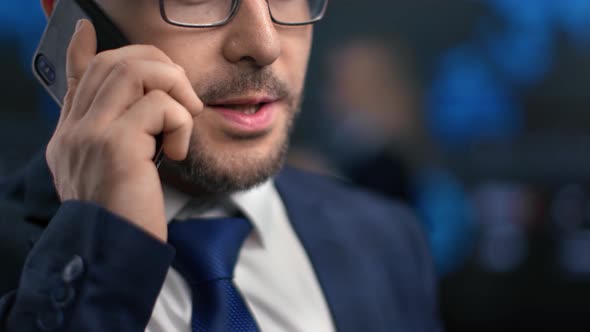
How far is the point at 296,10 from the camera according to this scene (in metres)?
0.92

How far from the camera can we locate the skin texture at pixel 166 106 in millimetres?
676

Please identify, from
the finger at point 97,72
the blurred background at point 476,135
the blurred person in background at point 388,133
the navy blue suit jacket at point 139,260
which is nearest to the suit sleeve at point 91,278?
the navy blue suit jacket at point 139,260

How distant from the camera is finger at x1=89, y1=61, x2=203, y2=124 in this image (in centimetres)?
68

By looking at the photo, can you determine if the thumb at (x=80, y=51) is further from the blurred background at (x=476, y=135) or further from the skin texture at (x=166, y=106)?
the blurred background at (x=476, y=135)

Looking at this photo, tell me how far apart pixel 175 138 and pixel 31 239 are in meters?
0.28

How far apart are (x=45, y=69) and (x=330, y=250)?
19.7 inches

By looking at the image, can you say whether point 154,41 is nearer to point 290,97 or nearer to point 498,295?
point 290,97

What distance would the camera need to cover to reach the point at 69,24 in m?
0.82

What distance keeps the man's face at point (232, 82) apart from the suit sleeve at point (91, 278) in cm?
22

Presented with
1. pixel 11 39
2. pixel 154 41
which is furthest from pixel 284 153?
pixel 11 39

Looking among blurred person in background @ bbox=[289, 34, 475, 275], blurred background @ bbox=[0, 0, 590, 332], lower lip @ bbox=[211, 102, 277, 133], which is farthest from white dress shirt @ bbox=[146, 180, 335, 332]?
blurred person in background @ bbox=[289, 34, 475, 275]

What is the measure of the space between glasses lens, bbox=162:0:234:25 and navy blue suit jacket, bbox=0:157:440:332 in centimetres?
27

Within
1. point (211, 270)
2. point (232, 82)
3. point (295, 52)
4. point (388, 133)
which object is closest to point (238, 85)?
point (232, 82)

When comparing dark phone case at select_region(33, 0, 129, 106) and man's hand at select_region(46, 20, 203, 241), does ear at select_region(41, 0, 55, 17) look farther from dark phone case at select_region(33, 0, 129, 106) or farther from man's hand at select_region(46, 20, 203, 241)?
man's hand at select_region(46, 20, 203, 241)
